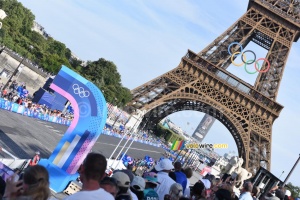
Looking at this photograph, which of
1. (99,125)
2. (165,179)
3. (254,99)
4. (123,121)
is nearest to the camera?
(165,179)

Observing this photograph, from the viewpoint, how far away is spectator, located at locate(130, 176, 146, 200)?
6332 mm

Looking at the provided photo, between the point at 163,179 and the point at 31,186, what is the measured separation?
4.06 metres

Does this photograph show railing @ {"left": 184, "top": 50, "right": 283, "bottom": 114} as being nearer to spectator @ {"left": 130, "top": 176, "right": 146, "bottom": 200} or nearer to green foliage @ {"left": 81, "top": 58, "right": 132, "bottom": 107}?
green foliage @ {"left": 81, "top": 58, "right": 132, "bottom": 107}

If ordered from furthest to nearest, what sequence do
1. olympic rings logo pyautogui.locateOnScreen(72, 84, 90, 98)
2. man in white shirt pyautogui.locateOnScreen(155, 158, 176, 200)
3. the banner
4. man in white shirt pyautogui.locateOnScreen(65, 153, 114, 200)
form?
the banner → olympic rings logo pyautogui.locateOnScreen(72, 84, 90, 98) → man in white shirt pyautogui.locateOnScreen(155, 158, 176, 200) → man in white shirt pyautogui.locateOnScreen(65, 153, 114, 200)

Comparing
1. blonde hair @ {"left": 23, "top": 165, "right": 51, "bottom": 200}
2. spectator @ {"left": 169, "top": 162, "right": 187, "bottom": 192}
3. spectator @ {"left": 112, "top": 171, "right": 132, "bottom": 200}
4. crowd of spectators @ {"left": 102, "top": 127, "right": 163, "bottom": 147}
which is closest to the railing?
crowd of spectators @ {"left": 102, "top": 127, "right": 163, "bottom": 147}

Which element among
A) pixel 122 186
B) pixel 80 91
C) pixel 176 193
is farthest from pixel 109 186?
pixel 80 91

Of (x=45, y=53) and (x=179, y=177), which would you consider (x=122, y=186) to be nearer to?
(x=179, y=177)

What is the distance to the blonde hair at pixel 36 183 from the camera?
3682 millimetres

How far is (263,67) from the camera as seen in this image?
4303 cm

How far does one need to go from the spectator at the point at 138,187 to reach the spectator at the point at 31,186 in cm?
258

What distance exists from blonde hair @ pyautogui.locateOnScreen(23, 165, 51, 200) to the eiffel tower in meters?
37.6

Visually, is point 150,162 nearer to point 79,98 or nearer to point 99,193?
point 79,98

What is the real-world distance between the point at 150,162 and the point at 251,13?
17811mm

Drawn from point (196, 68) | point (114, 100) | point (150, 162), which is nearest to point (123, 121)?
point (114, 100)
